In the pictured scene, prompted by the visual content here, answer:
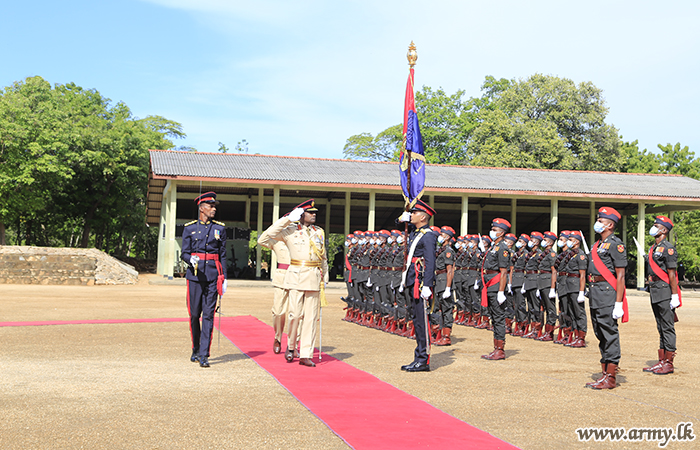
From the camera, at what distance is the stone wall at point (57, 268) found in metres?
23.8

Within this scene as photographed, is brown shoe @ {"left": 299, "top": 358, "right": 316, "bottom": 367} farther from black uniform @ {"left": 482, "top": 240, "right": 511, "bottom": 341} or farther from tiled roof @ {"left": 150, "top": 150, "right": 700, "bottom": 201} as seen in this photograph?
tiled roof @ {"left": 150, "top": 150, "right": 700, "bottom": 201}

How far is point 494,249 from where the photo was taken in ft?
29.1

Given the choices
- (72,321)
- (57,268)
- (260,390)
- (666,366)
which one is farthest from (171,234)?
(666,366)

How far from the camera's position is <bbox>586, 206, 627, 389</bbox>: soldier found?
672 cm

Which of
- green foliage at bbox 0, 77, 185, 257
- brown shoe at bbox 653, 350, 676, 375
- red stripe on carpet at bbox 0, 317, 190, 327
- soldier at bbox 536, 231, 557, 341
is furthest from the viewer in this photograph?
green foliage at bbox 0, 77, 185, 257

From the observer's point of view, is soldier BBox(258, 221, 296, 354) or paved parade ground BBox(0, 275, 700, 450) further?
soldier BBox(258, 221, 296, 354)

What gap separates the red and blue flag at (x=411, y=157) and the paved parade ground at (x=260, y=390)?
249cm

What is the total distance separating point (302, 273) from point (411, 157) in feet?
11.9

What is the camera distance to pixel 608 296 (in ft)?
22.4

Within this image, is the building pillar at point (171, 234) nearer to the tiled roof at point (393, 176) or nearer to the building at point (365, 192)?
the building at point (365, 192)

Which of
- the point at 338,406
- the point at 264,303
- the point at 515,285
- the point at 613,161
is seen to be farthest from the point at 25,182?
the point at 613,161

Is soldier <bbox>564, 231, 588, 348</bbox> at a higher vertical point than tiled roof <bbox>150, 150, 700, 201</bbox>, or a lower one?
lower

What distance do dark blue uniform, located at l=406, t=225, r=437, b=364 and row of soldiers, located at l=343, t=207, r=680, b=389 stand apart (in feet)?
2.17

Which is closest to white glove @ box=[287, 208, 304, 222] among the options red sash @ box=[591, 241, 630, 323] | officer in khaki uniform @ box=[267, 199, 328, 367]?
officer in khaki uniform @ box=[267, 199, 328, 367]
